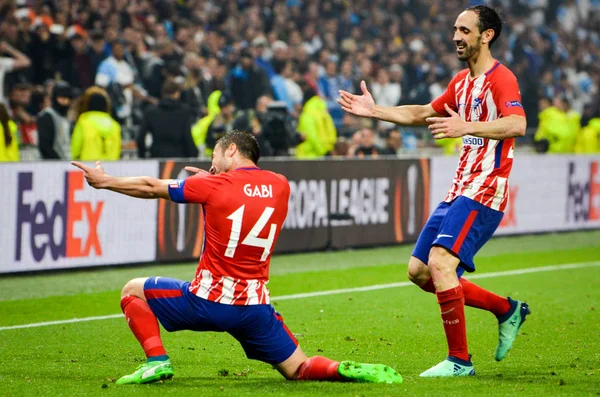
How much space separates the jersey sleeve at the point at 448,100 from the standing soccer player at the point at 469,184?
0.04 meters

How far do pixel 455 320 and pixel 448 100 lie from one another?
1.52 meters

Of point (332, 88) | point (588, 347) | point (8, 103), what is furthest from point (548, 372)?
point (332, 88)

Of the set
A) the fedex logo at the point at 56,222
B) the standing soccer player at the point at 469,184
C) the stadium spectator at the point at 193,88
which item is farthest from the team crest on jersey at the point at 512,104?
the stadium spectator at the point at 193,88

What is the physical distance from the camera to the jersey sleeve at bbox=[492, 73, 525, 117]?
6.48m

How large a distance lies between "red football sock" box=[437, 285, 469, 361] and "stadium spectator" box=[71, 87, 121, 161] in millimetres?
7492

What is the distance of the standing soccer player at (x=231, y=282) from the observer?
6.05m

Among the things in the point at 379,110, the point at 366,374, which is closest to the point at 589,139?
the point at 379,110

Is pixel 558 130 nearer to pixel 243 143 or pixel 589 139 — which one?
pixel 589 139

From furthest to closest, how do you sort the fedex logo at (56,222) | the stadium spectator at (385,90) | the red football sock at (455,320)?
the stadium spectator at (385,90) → the fedex logo at (56,222) → the red football sock at (455,320)

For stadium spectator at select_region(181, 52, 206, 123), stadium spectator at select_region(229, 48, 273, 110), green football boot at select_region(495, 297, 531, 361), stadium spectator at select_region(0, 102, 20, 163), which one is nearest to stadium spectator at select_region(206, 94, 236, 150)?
stadium spectator at select_region(181, 52, 206, 123)

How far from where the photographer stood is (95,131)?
525 inches

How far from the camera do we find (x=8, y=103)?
1558cm

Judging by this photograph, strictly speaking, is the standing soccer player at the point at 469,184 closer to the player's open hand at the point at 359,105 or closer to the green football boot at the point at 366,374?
the player's open hand at the point at 359,105

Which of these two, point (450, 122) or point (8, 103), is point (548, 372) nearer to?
point (450, 122)
